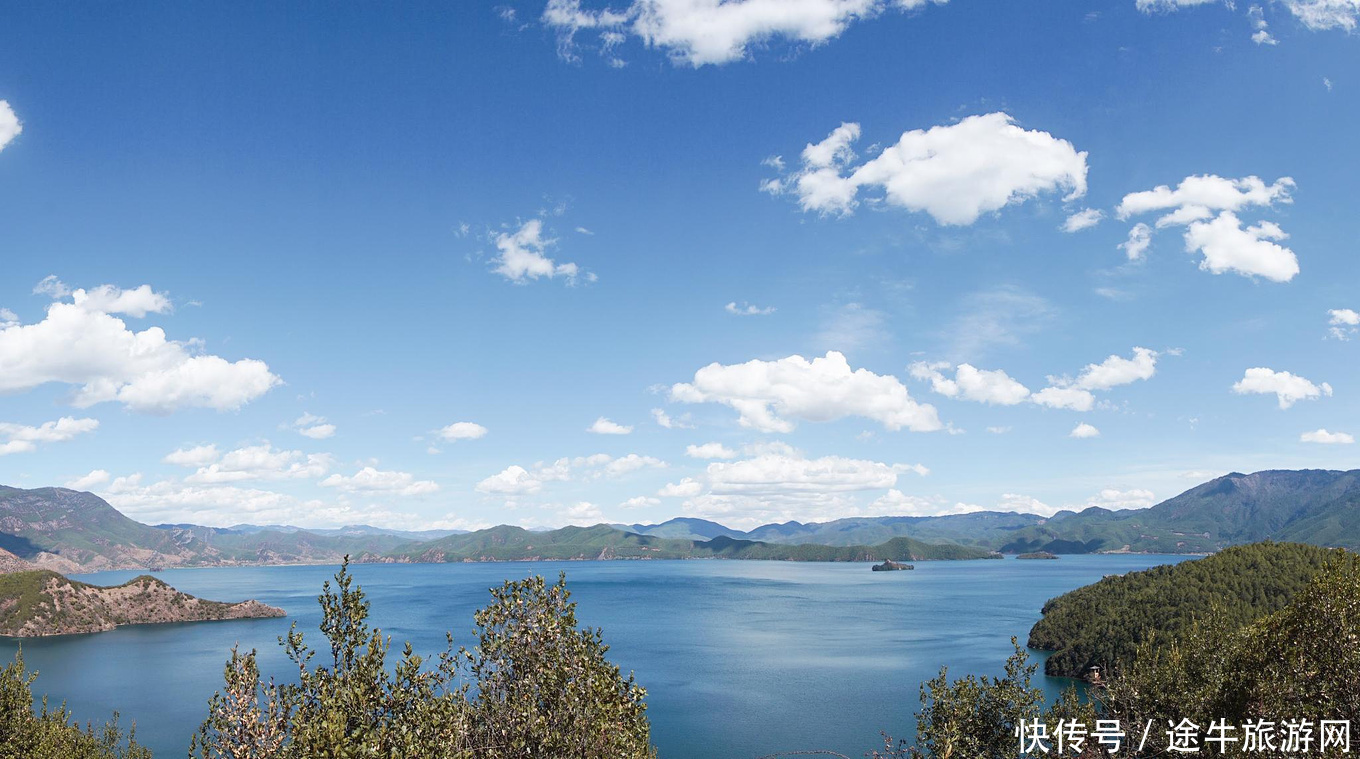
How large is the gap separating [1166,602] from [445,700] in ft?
646

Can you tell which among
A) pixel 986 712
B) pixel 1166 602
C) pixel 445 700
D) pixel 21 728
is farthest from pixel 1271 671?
pixel 1166 602

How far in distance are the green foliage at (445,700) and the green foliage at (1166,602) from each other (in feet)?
511

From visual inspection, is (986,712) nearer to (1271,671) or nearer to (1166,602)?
(1271,671)

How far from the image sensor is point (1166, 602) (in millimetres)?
168625

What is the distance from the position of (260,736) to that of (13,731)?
36.9 meters

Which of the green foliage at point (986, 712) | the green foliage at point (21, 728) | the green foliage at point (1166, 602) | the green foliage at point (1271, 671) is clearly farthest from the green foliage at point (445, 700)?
the green foliage at point (1166, 602)

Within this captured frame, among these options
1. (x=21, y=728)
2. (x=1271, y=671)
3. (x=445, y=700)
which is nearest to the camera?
(x=445, y=700)

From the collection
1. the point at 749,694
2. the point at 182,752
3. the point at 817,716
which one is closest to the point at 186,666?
the point at 182,752

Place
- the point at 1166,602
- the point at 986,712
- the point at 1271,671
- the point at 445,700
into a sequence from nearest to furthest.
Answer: the point at 445,700
the point at 986,712
the point at 1271,671
the point at 1166,602

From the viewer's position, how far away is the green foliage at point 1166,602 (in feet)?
506

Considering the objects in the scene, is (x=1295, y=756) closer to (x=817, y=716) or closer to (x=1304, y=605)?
(x=1304, y=605)

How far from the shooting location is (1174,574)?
187875mm

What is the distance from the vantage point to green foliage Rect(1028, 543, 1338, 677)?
15412cm

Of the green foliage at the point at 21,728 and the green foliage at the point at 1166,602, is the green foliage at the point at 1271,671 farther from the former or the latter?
the green foliage at the point at 1166,602
